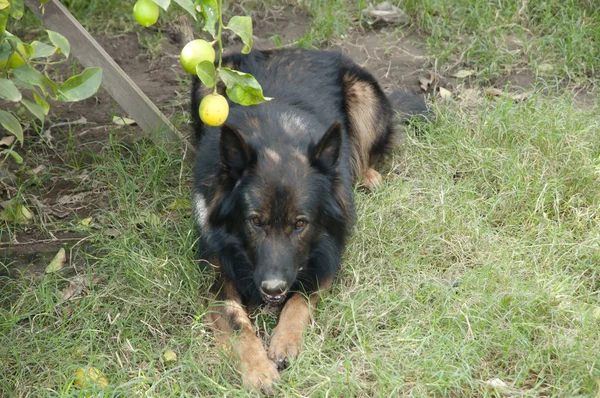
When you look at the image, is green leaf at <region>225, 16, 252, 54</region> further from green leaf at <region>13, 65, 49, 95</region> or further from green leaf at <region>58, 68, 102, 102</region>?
green leaf at <region>13, 65, 49, 95</region>

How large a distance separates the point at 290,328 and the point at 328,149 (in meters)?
1.00

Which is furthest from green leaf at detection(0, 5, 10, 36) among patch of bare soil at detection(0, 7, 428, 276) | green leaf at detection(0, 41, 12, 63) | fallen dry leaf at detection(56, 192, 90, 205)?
fallen dry leaf at detection(56, 192, 90, 205)

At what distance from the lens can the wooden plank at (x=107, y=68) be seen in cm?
457

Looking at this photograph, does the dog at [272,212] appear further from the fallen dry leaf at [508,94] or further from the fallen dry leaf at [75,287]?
the fallen dry leaf at [508,94]

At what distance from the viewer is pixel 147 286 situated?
13.6ft

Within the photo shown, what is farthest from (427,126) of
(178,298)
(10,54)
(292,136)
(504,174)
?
(10,54)

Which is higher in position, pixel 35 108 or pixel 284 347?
pixel 35 108

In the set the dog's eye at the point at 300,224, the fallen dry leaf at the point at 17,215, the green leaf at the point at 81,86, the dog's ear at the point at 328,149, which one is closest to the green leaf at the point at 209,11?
the green leaf at the point at 81,86

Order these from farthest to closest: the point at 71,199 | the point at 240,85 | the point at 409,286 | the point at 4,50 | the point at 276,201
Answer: the point at 71,199
the point at 409,286
the point at 276,201
the point at 4,50
the point at 240,85

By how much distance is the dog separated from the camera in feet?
12.5

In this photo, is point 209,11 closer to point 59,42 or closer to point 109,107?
point 59,42

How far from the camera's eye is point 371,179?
530 cm

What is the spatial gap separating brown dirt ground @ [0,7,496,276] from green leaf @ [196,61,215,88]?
226 cm

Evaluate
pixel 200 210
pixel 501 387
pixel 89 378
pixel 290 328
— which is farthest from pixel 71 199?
pixel 501 387
